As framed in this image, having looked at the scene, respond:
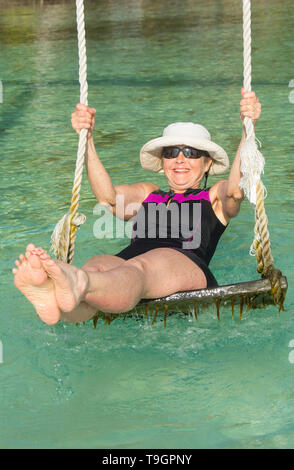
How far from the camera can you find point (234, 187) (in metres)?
3.50

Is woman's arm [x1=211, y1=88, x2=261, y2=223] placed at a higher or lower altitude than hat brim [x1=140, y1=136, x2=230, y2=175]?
lower

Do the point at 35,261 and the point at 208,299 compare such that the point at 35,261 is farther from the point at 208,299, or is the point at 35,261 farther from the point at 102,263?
the point at 208,299

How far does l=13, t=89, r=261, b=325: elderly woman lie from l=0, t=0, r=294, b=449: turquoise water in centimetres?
28

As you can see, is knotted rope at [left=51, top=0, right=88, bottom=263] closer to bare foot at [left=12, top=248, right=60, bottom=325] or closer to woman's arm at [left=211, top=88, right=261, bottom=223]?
bare foot at [left=12, top=248, right=60, bottom=325]

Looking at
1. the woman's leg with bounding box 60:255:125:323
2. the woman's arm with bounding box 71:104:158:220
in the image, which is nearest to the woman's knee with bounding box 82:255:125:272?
the woman's leg with bounding box 60:255:125:323

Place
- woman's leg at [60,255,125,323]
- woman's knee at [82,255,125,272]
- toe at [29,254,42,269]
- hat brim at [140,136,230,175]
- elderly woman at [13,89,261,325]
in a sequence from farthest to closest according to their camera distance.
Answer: hat brim at [140,136,230,175] → woman's knee at [82,255,125,272] → woman's leg at [60,255,125,323] → elderly woman at [13,89,261,325] → toe at [29,254,42,269]

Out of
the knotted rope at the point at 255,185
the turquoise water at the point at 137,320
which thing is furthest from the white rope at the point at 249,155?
the turquoise water at the point at 137,320

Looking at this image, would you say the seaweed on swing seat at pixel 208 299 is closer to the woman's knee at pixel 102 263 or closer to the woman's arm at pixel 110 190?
the woman's knee at pixel 102 263

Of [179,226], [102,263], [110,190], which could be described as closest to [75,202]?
[102,263]

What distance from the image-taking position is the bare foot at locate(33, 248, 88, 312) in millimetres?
2672

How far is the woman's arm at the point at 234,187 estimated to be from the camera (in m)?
3.30

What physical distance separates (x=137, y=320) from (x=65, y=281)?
0.80 meters

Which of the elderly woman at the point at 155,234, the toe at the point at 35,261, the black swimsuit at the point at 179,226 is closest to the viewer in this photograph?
the toe at the point at 35,261

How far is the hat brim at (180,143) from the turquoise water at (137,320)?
23.9 inches
